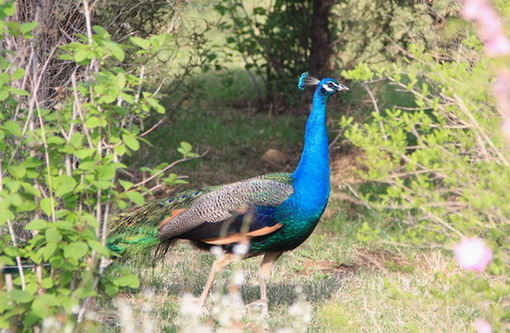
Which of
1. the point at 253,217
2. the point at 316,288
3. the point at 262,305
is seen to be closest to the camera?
the point at 253,217

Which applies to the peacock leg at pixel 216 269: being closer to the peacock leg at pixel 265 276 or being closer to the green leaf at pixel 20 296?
the peacock leg at pixel 265 276

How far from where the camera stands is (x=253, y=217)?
14.3ft

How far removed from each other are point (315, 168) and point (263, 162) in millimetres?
3520

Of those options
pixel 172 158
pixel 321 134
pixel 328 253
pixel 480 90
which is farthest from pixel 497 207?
pixel 172 158

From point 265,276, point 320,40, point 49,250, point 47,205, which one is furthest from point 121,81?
point 320,40

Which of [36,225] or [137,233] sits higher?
[36,225]

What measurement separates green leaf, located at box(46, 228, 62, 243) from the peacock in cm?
141

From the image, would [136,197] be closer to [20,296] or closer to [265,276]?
[20,296]

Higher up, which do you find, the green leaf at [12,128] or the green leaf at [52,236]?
the green leaf at [12,128]

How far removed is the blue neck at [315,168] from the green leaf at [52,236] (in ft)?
5.38

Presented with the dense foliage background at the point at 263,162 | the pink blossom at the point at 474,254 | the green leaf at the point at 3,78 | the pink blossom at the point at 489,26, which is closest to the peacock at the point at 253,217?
the dense foliage background at the point at 263,162

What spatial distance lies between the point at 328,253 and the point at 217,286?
1.20 meters

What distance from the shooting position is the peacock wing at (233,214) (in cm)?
438

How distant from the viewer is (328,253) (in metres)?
5.78
